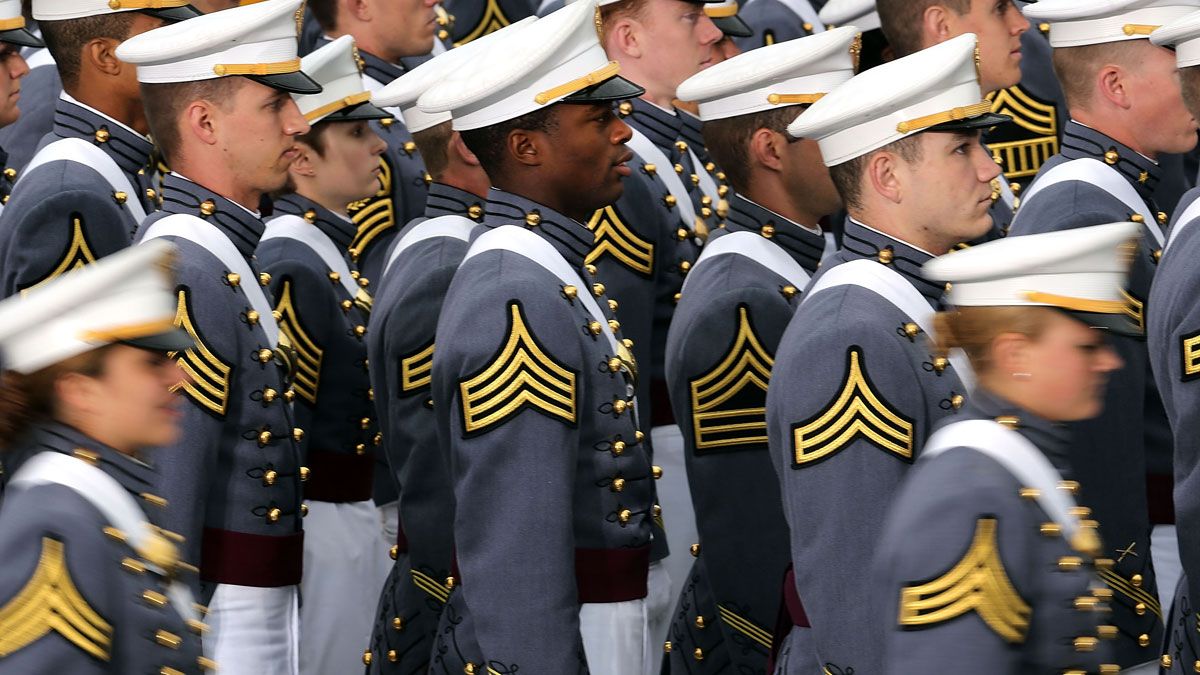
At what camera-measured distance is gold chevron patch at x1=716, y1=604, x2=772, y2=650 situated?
19.2ft

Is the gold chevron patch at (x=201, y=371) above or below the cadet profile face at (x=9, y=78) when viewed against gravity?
below

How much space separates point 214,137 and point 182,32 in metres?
0.29

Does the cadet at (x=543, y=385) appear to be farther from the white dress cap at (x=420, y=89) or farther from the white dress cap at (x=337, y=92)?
the white dress cap at (x=337, y=92)

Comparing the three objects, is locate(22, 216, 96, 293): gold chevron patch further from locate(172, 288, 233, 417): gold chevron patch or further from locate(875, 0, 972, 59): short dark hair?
locate(875, 0, 972, 59): short dark hair

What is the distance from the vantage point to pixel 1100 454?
5.41 meters

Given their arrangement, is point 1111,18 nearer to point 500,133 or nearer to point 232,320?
point 500,133

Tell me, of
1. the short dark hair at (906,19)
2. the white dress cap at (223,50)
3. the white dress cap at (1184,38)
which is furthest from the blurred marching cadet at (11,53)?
the white dress cap at (1184,38)

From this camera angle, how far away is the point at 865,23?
26.2 feet

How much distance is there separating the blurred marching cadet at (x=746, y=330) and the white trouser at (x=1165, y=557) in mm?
1043

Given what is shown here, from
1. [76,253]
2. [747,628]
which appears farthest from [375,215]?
[747,628]

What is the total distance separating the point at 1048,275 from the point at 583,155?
1.75 metres

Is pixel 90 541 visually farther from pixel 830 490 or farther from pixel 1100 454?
pixel 1100 454

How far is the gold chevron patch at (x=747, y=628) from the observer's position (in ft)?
19.2

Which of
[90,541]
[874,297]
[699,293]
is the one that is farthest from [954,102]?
[90,541]
